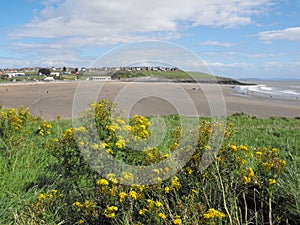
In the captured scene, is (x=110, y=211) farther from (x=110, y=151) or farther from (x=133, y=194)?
(x=110, y=151)

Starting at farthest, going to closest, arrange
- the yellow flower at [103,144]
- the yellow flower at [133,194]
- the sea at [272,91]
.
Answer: the sea at [272,91] → the yellow flower at [103,144] → the yellow flower at [133,194]

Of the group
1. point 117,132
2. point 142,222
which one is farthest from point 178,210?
point 117,132

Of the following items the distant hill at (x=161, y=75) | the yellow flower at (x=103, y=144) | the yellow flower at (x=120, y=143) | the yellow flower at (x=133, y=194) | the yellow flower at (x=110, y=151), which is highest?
the distant hill at (x=161, y=75)

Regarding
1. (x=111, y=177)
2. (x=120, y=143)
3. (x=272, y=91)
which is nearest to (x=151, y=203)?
(x=111, y=177)

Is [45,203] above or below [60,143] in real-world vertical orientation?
below

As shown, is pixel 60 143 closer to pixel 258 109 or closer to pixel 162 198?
pixel 162 198

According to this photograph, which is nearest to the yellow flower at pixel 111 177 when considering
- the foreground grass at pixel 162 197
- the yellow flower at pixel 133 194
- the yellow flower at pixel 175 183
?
the foreground grass at pixel 162 197

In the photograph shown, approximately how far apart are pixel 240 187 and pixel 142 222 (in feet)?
3.55

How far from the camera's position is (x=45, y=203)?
332 cm

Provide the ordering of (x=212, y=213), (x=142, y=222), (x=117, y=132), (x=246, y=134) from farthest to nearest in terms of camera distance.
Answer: (x=246, y=134) → (x=117, y=132) → (x=142, y=222) → (x=212, y=213)

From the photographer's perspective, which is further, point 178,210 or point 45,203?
point 45,203

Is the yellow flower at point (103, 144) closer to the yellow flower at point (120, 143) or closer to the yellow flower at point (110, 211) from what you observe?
the yellow flower at point (120, 143)

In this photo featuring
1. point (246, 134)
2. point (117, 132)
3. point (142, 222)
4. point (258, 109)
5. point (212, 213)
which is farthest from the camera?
point (258, 109)

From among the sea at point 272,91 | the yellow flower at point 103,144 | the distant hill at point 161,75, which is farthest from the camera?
the sea at point 272,91
